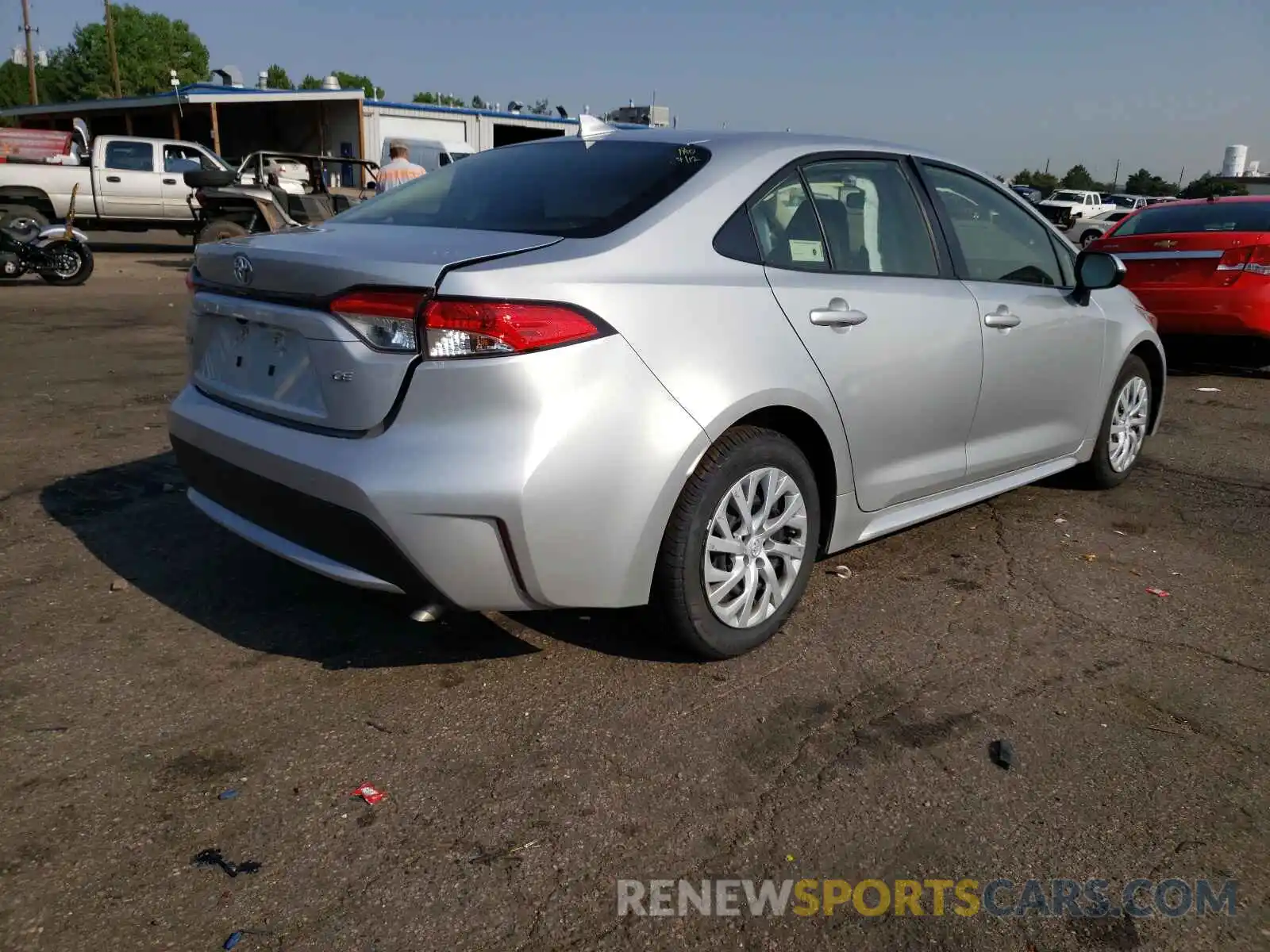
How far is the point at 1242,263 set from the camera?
25.4ft

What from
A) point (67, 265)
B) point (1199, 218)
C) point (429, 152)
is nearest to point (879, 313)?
point (1199, 218)

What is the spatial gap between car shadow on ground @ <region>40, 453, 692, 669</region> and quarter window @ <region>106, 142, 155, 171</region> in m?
16.0

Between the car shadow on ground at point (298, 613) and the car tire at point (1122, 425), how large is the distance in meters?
2.83

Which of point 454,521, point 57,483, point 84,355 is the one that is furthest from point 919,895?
point 84,355

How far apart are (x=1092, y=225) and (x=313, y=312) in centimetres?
3341

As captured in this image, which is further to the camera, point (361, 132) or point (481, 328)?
point (361, 132)

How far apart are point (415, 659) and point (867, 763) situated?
1419 millimetres

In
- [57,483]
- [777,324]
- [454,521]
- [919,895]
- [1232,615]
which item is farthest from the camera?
[57,483]

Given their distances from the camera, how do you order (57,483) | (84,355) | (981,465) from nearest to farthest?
(981,465)
(57,483)
(84,355)

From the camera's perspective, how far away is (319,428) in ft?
9.02

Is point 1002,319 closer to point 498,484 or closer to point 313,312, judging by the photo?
point 498,484

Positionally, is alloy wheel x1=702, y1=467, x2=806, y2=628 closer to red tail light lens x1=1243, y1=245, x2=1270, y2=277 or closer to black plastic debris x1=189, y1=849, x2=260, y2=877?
black plastic debris x1=189, y1=849, x2=260, y2=877

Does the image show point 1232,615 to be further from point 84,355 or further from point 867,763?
point 84,355

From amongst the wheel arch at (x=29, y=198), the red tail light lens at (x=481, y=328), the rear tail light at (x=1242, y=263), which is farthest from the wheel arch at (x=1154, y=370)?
the wheel arch at (x=29, y=198)
